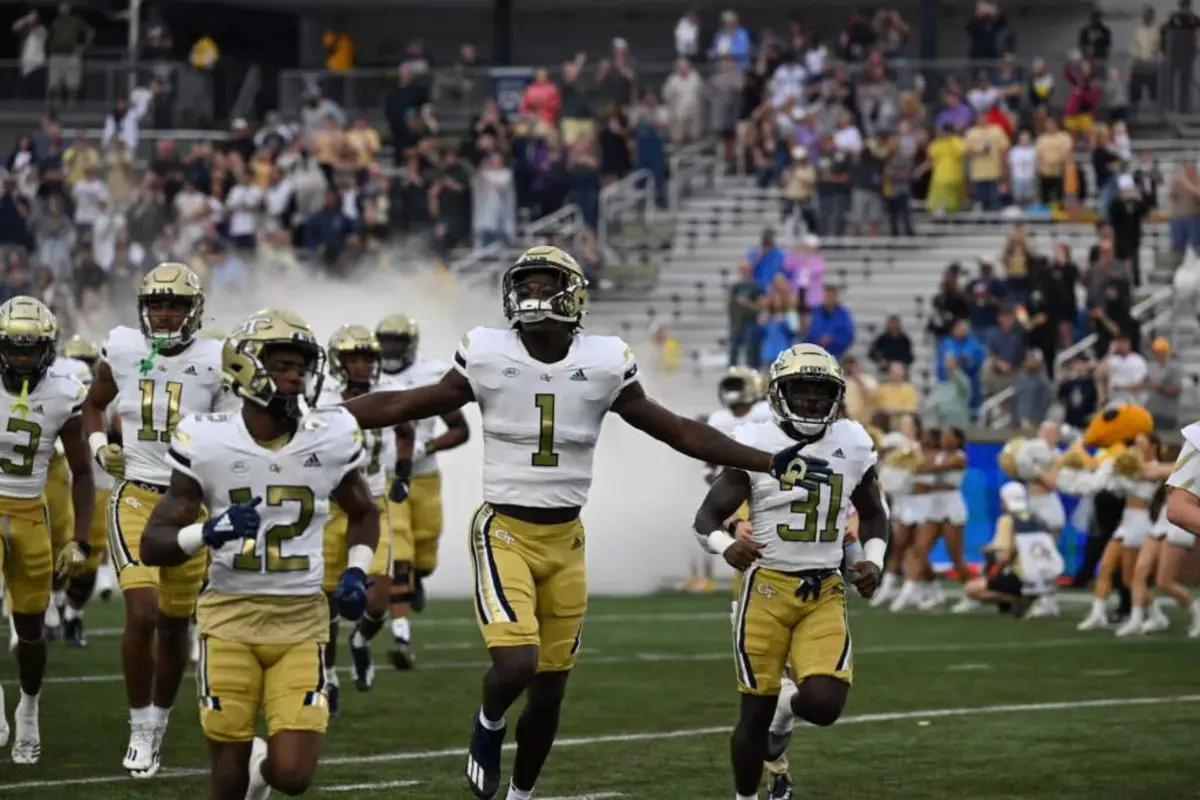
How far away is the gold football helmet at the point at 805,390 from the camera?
918cm

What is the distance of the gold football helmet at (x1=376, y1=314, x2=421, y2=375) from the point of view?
45.4 feet

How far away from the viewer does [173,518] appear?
7.88m

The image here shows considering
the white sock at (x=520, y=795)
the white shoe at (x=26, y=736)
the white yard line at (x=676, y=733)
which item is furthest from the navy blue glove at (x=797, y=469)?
the white shoe at (x=26, y=736)

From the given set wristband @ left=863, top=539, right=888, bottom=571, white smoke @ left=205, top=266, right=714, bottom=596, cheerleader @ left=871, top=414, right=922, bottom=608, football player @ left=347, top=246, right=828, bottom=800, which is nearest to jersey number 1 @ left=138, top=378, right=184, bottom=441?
football player @ left=347, top=246, right=828, bottom=800

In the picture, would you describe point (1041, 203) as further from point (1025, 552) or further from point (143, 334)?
point (143, 334)

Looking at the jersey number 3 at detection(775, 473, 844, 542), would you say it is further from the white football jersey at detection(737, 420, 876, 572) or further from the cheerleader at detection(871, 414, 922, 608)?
the cheerleader at detection(871, 414, 922, 608)

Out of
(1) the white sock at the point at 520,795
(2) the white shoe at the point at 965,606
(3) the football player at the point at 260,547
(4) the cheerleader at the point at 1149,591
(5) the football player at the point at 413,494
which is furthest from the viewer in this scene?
(2) the white shoe at the point at 965,606

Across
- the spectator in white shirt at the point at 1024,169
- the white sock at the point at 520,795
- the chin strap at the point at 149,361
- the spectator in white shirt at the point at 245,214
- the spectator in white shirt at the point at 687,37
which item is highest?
the spectator in white shirt at the point at 687,37

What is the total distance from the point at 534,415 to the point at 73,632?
7.10 m

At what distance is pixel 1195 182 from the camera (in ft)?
77.7

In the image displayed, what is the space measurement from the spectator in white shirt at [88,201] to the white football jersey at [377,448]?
1485 centimetres

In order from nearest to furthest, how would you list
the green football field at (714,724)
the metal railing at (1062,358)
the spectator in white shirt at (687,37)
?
the green football field at (714,724) < the metal railing at (1062,358) < the spectator in white shirt at (687,37)

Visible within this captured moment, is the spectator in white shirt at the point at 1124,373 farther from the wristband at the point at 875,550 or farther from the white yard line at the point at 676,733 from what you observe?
the wristband at the point at 875,550

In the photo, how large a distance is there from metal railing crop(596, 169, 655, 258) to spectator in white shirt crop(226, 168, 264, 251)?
3680 millimetres
